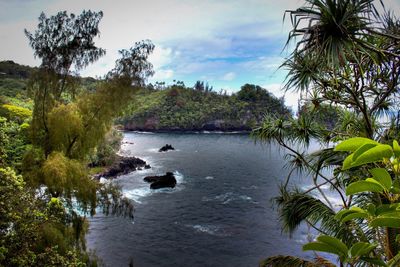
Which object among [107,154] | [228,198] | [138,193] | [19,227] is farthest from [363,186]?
[107,154]

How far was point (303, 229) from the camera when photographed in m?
23.9

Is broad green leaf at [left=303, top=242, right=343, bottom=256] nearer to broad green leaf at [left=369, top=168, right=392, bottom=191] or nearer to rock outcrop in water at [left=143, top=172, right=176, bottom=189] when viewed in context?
broad green leaf at [left=369, top=168, right=392, bottom=191]

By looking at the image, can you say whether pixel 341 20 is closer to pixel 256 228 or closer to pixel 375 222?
pixel 375 222

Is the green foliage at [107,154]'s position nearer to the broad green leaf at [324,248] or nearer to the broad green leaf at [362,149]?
the broad green leaf at [324,248]

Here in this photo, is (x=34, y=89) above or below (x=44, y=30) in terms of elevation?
below

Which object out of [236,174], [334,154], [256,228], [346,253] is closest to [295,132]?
[334,154]

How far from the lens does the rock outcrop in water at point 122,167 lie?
125ft

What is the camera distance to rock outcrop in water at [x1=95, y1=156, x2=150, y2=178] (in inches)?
1503

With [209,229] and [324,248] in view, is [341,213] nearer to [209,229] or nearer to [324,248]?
[324,248]

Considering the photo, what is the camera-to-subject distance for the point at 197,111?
11406 cm

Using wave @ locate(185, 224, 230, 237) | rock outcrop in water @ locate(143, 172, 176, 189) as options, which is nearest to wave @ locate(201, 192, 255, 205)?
rock outcrop in water @ locate(143, 172, 176, 189)

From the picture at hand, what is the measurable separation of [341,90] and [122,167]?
3735 centimetres

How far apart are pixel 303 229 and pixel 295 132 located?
19064 mm

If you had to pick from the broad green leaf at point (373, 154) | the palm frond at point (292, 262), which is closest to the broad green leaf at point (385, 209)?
the broad green leaf at point (373, 154)
